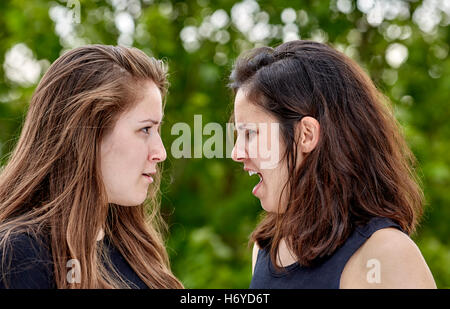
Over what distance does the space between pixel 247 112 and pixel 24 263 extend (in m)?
0.70

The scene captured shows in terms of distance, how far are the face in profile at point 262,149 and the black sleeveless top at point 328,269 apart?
7.5 inches

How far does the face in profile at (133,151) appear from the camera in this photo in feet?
4.98

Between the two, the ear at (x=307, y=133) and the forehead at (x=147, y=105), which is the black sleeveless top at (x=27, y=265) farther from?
the ear at (x=307, y=133)


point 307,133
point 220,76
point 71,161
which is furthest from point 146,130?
point 220,76

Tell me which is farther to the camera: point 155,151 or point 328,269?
point 155,151

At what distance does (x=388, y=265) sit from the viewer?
1.26m

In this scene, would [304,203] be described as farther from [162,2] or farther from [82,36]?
[162,2]

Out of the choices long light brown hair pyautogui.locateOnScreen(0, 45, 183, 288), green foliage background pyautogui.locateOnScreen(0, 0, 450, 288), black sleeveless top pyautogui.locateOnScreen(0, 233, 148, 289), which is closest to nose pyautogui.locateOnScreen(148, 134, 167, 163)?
long light brown hair pyautogui.locateOnScreen(0, 45, 183, 288)

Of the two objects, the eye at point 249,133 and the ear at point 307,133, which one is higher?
the eye at point 249,133

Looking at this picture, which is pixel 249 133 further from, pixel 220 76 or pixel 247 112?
pixel 220 76

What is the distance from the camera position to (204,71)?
314 centimetres

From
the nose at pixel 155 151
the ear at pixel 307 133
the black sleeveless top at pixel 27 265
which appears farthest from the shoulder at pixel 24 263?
the ear at pixel 307 133

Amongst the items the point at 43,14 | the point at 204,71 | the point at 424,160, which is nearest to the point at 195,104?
the point at 204,71

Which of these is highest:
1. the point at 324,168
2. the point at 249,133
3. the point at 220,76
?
the point at 220,76
